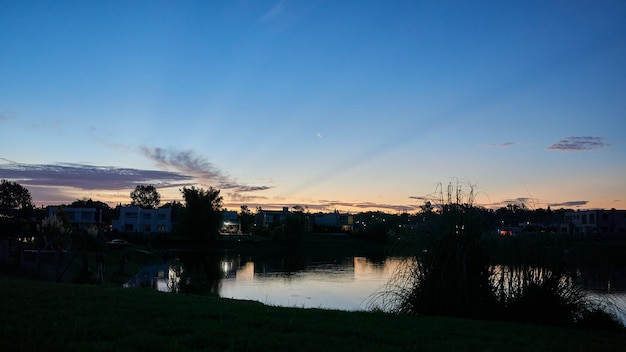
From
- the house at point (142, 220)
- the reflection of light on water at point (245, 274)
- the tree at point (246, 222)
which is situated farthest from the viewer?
the tree at point (246, 222)

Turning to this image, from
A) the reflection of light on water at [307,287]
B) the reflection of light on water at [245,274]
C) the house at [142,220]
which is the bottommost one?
the reflection of light on water at [245,274]

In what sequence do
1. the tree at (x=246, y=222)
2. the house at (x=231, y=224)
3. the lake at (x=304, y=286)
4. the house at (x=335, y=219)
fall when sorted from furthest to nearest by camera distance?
1. the house at (x=335, y=219)
2. the tree at (x=246, y=222)
3. the house at (x=231, y=224)
4. the lake at (x=304, y=286)

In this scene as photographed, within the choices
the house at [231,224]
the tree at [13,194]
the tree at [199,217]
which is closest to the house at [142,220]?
the house at [231,224]

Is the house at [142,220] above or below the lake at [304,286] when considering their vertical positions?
above

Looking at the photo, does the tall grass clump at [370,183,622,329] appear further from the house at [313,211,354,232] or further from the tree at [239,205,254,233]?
the house at [313,211,354,232]

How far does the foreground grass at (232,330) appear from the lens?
6383 mm

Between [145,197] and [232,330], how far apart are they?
163590 millimetres

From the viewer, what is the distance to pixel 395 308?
1281 cm

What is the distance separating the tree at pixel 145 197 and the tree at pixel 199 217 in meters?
74.3

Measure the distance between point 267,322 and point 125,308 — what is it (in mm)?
2803

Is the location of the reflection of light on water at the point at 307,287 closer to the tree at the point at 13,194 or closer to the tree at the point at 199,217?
the tree at the point at 199,217

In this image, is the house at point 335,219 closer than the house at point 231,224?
No

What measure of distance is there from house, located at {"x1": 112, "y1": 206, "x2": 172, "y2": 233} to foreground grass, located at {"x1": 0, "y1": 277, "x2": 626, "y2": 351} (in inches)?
3910

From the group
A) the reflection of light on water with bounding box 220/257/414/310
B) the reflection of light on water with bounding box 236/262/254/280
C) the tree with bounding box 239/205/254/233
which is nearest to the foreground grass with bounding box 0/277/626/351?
the reflection of light on water with bounding box 220/257/414/310
